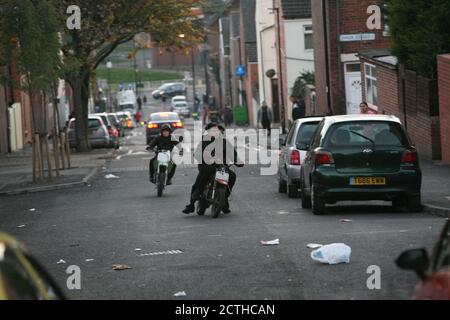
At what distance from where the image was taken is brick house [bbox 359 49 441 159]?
30922 mm

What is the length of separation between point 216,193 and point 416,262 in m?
12.7

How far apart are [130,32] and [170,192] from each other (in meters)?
21.6

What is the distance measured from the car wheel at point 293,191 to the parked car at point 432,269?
632 inches

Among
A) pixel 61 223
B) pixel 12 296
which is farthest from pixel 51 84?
pixel 12 296

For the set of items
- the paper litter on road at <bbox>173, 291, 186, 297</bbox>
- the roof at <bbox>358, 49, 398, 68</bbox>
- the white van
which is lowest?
the paper litter on road at <bbox>173, 291, 186, 297</bbox>

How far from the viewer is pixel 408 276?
38.2ft

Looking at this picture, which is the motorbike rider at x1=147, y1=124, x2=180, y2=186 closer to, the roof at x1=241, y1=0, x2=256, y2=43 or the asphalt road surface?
the asphalt road surface

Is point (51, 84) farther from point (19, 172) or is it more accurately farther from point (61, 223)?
point (61, 223)

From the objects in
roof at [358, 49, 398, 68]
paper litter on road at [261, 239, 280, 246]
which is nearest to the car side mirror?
paper litter on road at [261, 239, 280, 246]

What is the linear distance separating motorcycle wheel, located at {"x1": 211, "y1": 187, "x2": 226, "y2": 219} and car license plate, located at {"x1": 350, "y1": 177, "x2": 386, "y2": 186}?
7.32 feet

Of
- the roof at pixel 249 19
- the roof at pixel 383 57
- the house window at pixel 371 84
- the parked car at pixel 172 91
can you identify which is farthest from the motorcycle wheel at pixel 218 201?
the parked car at pixel 172 91

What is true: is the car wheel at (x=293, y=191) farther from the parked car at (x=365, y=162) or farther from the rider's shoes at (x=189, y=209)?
the parked car at (x=365, y=162)

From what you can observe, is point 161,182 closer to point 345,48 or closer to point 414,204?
point 414,204

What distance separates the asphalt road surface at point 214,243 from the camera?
11.3 m
